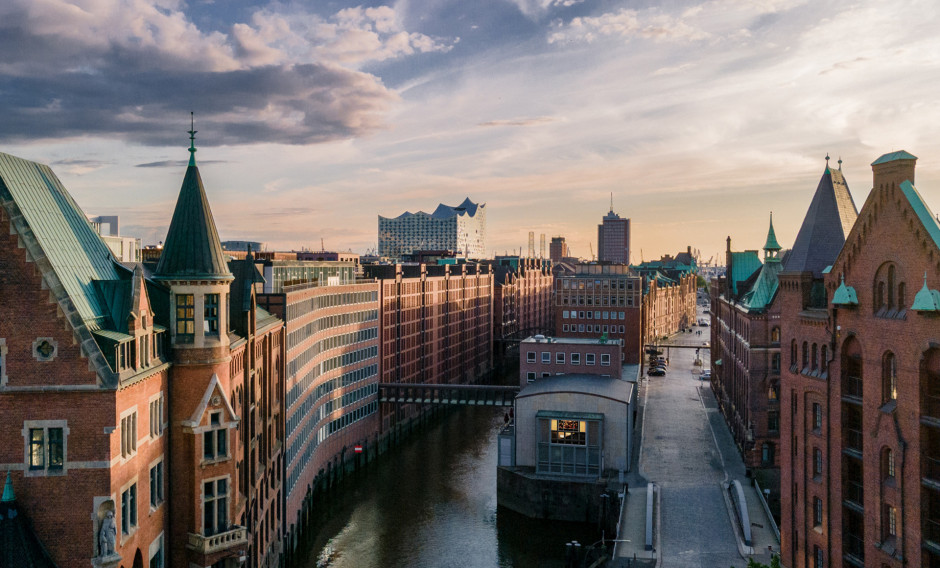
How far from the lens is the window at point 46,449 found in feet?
108

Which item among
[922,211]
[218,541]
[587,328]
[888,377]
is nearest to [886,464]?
[888,377]

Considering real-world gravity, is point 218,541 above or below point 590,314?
below

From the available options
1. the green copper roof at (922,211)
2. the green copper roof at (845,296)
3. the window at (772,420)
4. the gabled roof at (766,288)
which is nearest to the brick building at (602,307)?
the gabled roof at (766,288)

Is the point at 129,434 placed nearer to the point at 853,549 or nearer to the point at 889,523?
the point at 889,523

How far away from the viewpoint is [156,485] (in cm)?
3881

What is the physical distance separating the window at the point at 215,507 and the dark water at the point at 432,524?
84.2 ft

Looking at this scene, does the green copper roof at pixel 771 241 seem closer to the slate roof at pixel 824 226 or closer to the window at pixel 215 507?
the slate roof at pixel 824 226

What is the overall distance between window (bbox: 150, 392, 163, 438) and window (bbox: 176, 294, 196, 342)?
11.4ft

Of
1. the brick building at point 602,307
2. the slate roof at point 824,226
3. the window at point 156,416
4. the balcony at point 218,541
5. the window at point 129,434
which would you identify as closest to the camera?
the window at point 129,434

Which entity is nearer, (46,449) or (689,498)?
(46,449)

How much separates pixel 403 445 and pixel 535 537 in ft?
129

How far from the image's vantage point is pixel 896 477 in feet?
134

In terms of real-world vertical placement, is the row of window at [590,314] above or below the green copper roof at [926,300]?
below

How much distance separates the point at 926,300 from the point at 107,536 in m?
40.3
